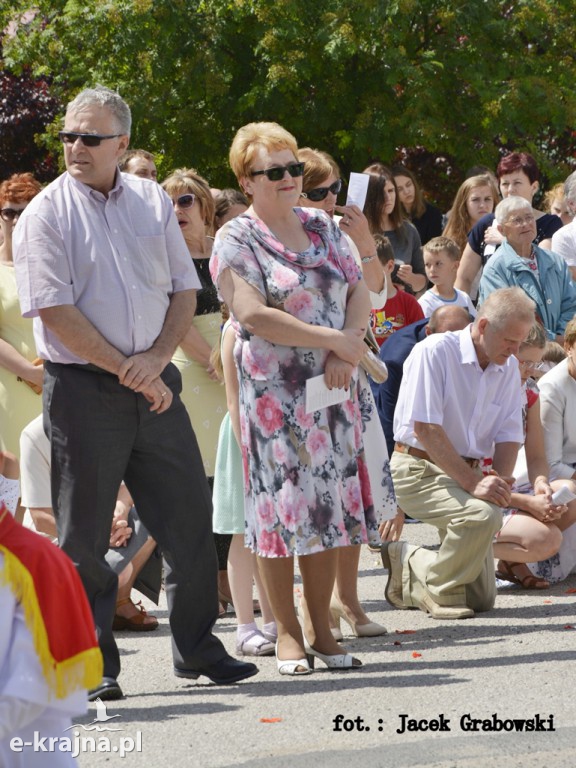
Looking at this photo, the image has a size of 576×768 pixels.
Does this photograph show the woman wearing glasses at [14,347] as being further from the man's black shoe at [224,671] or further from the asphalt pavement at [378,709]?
the man's black shoe at [224,671]

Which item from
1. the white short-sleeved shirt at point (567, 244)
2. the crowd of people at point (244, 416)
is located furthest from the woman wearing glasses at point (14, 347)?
the white short-sleeved shirt at point (567, 244)

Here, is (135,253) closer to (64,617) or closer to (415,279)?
(64,617)

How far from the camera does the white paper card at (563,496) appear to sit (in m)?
7.76

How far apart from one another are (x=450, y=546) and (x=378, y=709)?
2.02m

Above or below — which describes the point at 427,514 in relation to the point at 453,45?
below

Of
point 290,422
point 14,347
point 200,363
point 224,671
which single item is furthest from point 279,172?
point 14,347

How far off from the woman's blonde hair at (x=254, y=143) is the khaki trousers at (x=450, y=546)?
2060 mm

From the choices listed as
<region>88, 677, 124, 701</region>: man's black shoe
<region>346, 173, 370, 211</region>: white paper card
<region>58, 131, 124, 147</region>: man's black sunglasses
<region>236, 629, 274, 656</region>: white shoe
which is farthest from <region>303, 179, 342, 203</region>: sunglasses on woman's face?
<region>88, 677, 124, 701</region>: man's black shoe

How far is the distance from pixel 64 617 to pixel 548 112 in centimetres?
1235

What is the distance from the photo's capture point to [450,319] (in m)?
8.49

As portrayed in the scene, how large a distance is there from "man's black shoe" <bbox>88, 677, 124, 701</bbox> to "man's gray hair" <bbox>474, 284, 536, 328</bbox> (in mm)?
2754

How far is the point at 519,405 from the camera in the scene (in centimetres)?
749

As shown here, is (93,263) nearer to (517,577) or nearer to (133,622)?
(133,622)

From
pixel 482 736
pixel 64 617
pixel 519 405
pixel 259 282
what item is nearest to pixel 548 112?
pixel 519 405
